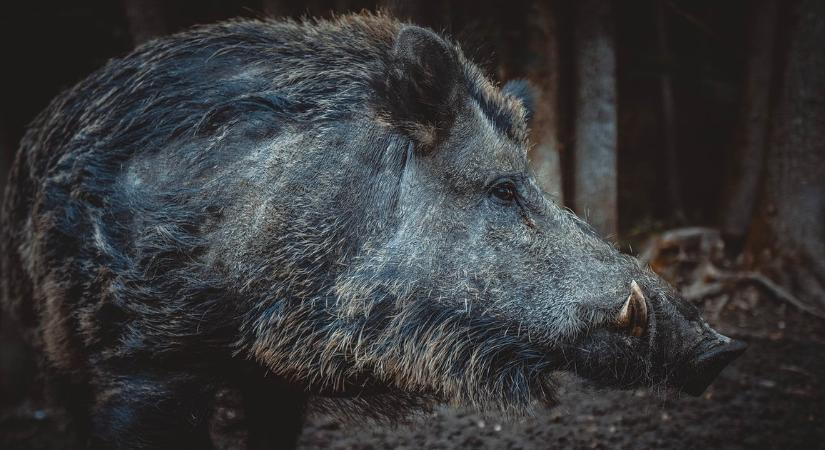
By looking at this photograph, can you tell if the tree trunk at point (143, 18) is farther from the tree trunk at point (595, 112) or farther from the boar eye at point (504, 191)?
the tree trunk at point (595, 112)

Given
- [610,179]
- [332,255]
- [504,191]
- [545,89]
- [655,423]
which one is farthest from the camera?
[610,179]

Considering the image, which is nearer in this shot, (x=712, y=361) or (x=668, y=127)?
(x=712, y=361)

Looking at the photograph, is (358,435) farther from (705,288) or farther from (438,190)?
(705,288)

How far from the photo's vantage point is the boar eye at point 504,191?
2.79m

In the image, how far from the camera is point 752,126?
8.47 m

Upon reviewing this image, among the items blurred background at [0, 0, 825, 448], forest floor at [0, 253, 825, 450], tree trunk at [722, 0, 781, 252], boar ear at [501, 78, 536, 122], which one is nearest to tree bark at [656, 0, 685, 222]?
blurred background at [0, 0, 825, 448]

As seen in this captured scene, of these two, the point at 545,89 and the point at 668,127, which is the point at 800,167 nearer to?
the point at 545,89

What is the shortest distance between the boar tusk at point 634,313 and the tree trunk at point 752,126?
22.5ft

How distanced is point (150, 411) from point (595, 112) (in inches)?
179

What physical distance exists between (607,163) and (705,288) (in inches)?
89.3

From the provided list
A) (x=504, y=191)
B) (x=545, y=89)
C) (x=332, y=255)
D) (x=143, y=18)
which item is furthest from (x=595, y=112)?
(x=143, y=18)

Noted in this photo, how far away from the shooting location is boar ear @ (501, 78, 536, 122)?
10.9ft

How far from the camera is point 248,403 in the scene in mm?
3512

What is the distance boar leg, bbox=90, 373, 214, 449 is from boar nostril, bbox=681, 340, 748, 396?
7.01 feet
